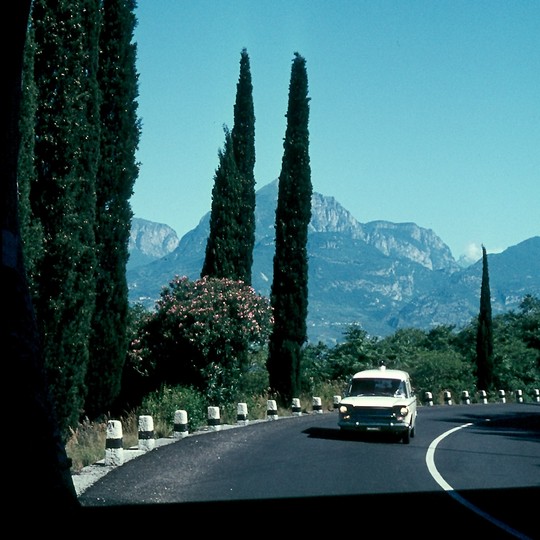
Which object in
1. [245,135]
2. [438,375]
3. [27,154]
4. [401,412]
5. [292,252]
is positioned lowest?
[401,412]

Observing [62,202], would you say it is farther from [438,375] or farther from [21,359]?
[438,375]

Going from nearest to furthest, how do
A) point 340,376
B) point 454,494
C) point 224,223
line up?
point 454,494, point 224,223, point 340,376

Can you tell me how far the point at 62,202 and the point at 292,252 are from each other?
20076 millimetres

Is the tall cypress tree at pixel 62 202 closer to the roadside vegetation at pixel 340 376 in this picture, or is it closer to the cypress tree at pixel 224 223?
the roadside vegetation at pixel 340 376

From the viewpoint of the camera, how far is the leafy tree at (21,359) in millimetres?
6305

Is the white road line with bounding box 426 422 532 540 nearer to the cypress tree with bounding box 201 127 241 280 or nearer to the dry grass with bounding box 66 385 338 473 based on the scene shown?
the dry grass with bounding box 66 385 338 473

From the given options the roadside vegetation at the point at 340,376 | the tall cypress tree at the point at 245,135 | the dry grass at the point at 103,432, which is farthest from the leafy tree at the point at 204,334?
the tall cypress tree at the point at 245,135

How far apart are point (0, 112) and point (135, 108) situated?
2106 cm

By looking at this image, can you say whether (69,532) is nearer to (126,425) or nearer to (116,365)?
(126,425)

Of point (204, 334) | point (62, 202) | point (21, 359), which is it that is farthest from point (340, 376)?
point (21, 359)

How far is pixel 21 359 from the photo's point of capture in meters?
6.64

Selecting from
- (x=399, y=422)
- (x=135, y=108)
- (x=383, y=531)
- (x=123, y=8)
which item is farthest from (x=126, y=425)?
(x=383, y=531)

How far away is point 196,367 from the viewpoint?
28.9m

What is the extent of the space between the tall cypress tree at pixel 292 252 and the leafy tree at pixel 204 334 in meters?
7.64
